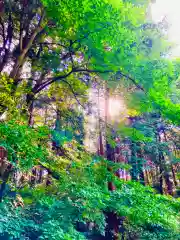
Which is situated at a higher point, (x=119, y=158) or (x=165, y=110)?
(x=119, y=158)

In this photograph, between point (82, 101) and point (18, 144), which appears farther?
point (82, 101)

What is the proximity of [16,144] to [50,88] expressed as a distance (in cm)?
362

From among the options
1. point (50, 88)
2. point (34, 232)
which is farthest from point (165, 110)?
point (50, 88)

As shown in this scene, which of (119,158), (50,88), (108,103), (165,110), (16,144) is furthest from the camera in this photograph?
(119,158)

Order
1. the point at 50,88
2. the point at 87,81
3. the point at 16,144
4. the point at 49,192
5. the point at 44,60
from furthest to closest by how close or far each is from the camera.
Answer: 1. the point at 50,88
2. the point at 87,81
3. the point at 44,60
4. the point at 49,192
5. the point at 16,144

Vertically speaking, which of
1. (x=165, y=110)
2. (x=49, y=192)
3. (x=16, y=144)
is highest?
(x=165, y=110)

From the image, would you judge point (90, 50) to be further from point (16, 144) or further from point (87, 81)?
point (87, 81)

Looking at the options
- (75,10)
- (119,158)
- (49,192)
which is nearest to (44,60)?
(75,10)

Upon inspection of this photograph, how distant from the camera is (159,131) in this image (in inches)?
420

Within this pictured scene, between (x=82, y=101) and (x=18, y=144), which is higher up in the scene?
(x=82, y=101)

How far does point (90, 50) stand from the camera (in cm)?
364

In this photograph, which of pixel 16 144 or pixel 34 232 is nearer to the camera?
pixel 16 144

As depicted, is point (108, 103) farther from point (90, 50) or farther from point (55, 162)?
point (90, 50)

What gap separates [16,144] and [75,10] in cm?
215
